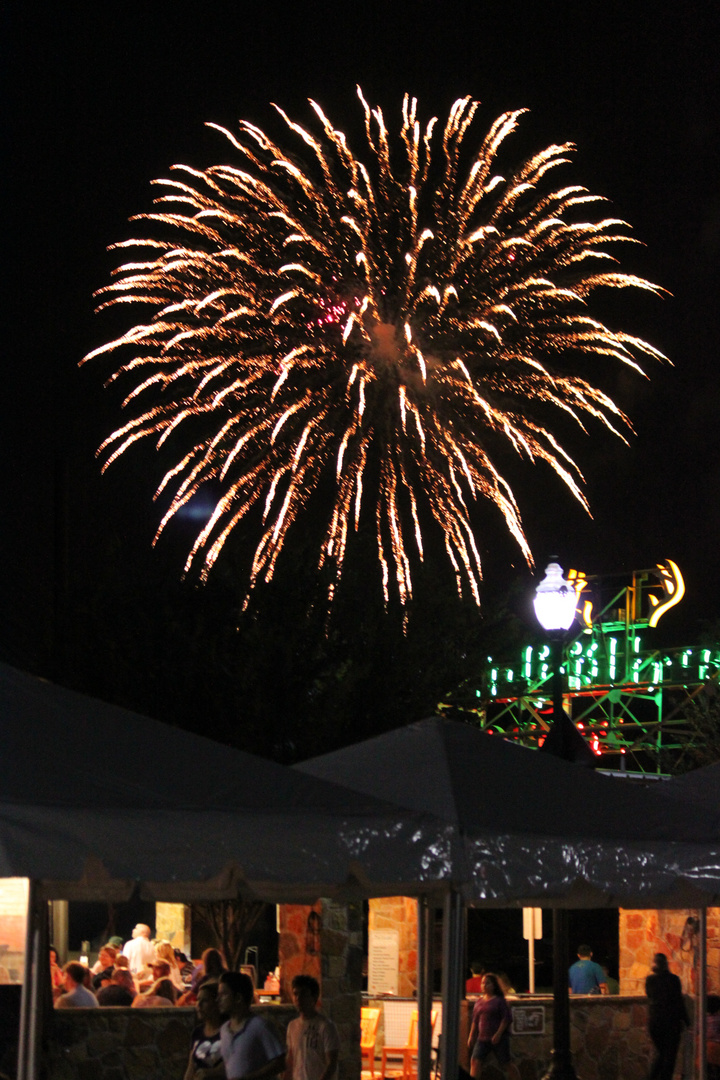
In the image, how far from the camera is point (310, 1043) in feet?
28.1

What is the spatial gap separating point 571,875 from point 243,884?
2.00 metres

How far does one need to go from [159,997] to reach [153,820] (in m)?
6.17

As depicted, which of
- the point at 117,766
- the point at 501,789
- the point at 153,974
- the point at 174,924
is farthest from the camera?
the point at 174,924

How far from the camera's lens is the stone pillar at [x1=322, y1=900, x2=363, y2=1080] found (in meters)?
12.2

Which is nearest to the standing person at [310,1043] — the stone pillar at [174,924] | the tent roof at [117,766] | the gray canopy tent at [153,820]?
the gray canopy tent at [153,820]

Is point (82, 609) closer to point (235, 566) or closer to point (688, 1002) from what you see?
point (235, 566)

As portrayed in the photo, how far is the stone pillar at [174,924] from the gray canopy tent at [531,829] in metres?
13.8

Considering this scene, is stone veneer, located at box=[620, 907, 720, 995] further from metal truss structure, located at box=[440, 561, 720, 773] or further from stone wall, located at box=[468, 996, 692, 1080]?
metal truss structure, located at box=[440, 561, 720, 773]

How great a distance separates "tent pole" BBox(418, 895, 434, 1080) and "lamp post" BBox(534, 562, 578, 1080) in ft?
3.23

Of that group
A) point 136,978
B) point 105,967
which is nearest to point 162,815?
point 105,967

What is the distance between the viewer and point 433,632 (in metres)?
22.8

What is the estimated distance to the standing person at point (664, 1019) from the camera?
12281 mm

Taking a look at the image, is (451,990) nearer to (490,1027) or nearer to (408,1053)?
(490,1027)

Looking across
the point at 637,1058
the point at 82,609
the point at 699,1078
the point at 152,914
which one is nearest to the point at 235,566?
the point at 82,609
